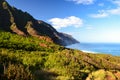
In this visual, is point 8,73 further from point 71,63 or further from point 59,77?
point 71,63

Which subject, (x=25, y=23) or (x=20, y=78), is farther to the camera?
(x=25, y=23)

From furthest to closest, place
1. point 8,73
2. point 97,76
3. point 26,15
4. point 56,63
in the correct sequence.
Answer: point 26,15, point 56,63, point 97,76, point 8,73

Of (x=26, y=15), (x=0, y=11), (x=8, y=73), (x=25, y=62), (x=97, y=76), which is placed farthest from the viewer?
(x=26, y=15)

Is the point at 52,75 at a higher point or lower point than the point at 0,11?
lower

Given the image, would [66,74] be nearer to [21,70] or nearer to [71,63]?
[21,70]

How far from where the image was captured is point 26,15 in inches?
3858

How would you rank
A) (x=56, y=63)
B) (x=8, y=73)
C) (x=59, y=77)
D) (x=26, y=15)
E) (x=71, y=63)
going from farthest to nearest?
1. (x=26, y=15)
2. (x=71, y=63)
3. (x=56, y=63)
4. (x=59, y=77)
5. (x=8, y=73)

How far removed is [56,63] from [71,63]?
2268 millimetres

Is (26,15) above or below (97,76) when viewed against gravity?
above

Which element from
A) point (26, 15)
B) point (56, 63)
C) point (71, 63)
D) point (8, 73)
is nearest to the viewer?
point (8, 73)

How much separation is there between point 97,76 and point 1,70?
21.6ft

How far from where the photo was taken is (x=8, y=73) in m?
13.0

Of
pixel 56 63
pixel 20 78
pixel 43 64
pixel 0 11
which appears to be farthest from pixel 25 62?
pixel 0 11

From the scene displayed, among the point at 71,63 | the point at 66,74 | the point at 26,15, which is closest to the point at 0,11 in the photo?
the point at 26,15
